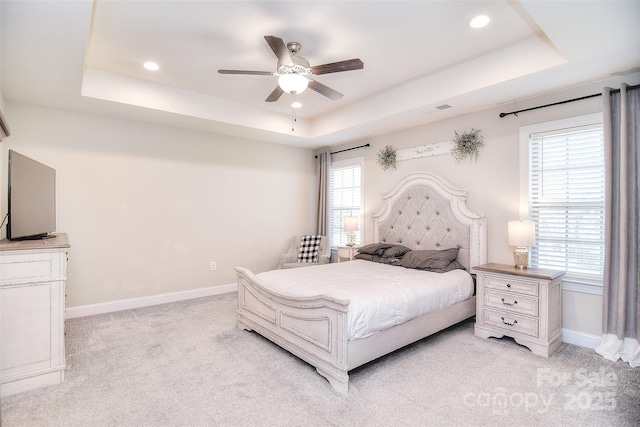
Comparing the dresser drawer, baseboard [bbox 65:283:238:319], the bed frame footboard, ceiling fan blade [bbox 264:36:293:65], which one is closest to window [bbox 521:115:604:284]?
the bed frame footboard

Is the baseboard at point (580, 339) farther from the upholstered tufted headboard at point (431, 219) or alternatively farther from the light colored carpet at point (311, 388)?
the upholstered tufted headboard at point (431, 219)

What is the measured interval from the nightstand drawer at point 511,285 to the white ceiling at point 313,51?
69.9 inches

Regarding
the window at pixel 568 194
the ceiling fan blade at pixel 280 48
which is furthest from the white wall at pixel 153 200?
the window at pixel 568 194

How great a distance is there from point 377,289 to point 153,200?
3169mm

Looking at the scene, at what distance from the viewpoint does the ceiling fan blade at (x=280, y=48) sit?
90.3 inches

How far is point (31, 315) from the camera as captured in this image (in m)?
2.30

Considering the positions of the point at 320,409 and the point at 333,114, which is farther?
the point at 333,114

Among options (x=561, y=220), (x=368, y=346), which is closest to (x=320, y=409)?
(x=368, y=346)

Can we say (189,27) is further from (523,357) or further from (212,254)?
(523,357)

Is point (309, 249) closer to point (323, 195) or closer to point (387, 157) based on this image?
point (323, 195)

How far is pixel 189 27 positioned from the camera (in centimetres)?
263

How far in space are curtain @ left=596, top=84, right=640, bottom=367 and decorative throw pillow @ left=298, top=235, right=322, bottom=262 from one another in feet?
11.4

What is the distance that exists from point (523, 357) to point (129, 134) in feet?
15.7

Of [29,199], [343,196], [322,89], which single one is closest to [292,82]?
[322,89]
